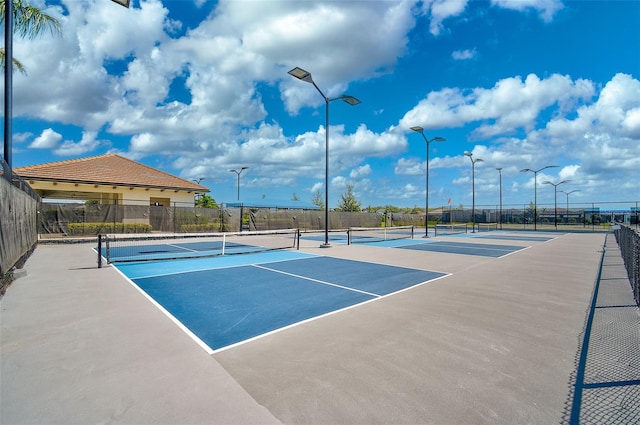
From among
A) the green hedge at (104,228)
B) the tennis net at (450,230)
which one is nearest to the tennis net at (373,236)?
the tennis net at (450,230)

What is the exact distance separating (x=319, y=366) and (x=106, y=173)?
30707 millimetres

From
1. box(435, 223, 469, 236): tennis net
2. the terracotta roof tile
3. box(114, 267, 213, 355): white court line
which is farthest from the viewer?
box(435, 223, 469, 236): tennis net

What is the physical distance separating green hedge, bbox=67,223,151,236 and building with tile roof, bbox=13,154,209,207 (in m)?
1.87

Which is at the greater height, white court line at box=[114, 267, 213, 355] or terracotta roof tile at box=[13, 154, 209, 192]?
terracotta roof tile at box=[13, 154, 209, 192]

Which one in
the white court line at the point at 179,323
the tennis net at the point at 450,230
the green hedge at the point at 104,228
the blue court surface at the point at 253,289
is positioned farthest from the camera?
the tennis net at the point at 450,230

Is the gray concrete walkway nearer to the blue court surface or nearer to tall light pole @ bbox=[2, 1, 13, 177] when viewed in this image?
the blue court surface

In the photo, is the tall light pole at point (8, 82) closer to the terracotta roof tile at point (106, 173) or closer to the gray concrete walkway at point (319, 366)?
the gray concrete walkway at point (319, 366)

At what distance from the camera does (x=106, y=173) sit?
28250mm

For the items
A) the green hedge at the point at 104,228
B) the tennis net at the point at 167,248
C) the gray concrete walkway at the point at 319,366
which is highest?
the green hedge at the point at 104,228

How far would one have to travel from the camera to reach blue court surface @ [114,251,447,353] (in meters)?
5.34

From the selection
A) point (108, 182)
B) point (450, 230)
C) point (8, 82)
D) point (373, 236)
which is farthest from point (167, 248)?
point (450, 230)

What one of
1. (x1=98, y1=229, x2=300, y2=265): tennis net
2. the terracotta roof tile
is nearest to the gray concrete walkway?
(x1=98, y1=229, x2=300, y2=265): tennis net

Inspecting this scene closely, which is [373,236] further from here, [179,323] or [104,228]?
[179,323]

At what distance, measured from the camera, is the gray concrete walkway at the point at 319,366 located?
2.93 meters
